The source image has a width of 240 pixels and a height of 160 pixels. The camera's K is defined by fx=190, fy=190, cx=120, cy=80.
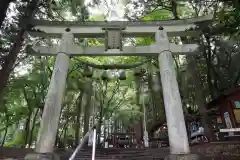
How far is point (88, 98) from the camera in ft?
51.0

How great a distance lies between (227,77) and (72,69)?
1209 cm

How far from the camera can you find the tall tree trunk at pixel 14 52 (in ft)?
18.3

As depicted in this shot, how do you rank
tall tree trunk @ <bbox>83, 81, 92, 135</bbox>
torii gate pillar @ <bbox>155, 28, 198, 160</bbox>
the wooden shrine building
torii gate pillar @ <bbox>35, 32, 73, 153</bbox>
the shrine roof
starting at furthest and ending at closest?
tall tree trunk @ <bbox>83, 81, 92, 135</bbox>, the wooden shrine building, the shrine roof, torii gate pillar @ <bbox>35, 32, 73, 153</bbox>, torii gate pillar @ <bbox>155, 28, 198, 160</bbox>

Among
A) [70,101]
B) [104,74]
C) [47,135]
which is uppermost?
[104,74]

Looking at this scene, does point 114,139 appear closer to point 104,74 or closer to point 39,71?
point 104,74

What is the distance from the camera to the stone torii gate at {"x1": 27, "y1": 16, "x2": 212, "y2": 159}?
20.9 feet

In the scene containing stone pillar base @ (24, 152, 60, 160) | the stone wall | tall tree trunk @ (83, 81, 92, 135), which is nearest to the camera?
stone pillar base @ (24, 152, 60, 160)

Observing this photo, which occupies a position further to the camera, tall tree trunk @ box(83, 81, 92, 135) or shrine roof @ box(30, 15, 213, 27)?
tall tree trunk @ box(83, 81, 92, 135)

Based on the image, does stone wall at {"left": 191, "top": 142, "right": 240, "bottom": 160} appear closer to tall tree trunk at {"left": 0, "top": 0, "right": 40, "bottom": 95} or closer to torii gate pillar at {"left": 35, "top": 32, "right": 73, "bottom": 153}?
torii gate pillar at {"left": 35, "top": 32, "right": 73, "bottom": 153}

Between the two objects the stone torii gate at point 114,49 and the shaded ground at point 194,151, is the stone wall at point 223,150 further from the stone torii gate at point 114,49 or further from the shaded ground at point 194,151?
the stone torii gate at point 114,49

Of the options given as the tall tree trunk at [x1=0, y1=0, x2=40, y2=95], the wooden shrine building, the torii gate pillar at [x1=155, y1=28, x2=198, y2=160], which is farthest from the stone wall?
the tall tree trunk at [x1=0, y1=0, x2=40, y2=95]

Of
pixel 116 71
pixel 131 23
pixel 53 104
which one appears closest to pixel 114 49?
pixel 131 23

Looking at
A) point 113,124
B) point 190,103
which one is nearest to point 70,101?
point 113,124

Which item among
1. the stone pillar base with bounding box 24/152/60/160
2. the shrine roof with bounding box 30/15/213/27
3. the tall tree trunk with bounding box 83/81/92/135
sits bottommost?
the stone pillar base with bounding box 24/152/60/160
